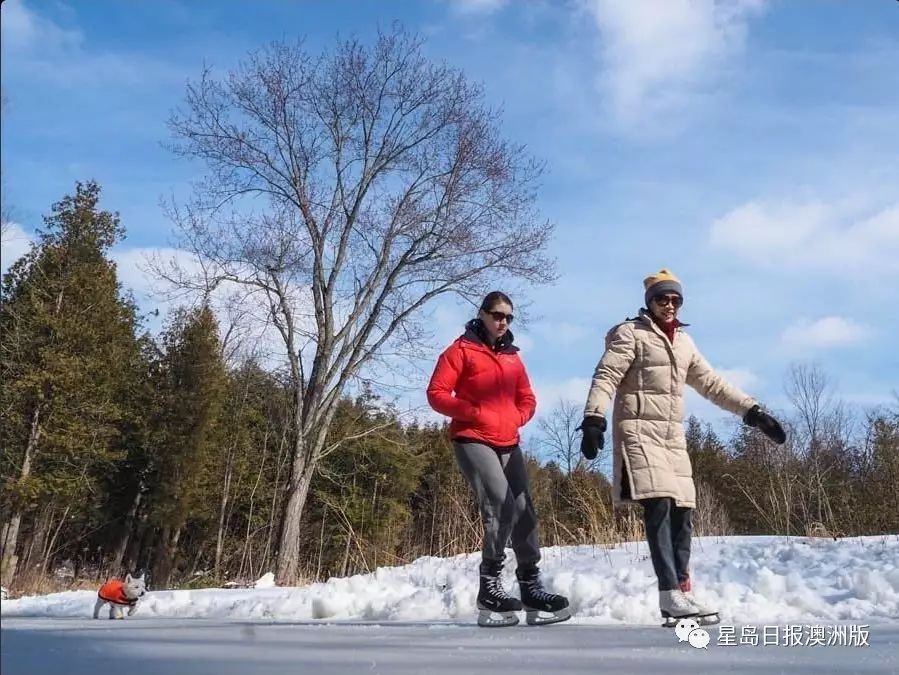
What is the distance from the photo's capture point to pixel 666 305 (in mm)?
3373

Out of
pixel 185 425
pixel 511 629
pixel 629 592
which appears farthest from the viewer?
pixel 185 425

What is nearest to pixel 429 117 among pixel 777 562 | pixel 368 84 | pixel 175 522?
pixel 368 84

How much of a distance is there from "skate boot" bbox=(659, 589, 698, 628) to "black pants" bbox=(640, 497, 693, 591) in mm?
28

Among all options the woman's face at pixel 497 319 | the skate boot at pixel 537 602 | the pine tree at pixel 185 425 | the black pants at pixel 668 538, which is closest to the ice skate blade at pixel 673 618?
the black pants at pixel 668 538

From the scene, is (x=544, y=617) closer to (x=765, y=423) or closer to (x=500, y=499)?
(x=500, y=499)

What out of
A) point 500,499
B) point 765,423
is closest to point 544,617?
point 500,499

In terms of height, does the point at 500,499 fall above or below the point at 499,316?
below

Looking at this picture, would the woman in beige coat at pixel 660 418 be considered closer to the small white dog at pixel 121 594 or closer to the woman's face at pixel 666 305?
the woman's face at pixel 666 305

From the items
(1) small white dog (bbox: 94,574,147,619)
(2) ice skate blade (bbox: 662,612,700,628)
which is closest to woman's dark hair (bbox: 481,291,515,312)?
(2) ice skate blade (bbox: 662,612,700,628)

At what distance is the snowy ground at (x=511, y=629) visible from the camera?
1.32 meters

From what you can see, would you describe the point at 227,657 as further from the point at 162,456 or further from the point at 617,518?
the point at 162,456

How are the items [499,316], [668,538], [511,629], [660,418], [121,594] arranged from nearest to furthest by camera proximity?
[511,629]
[668,538]
[660,418]
[499,316]
[121,594]

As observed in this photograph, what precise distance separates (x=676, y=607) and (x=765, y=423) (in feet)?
3.22

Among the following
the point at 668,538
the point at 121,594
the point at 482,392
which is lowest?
the point at 121,594
